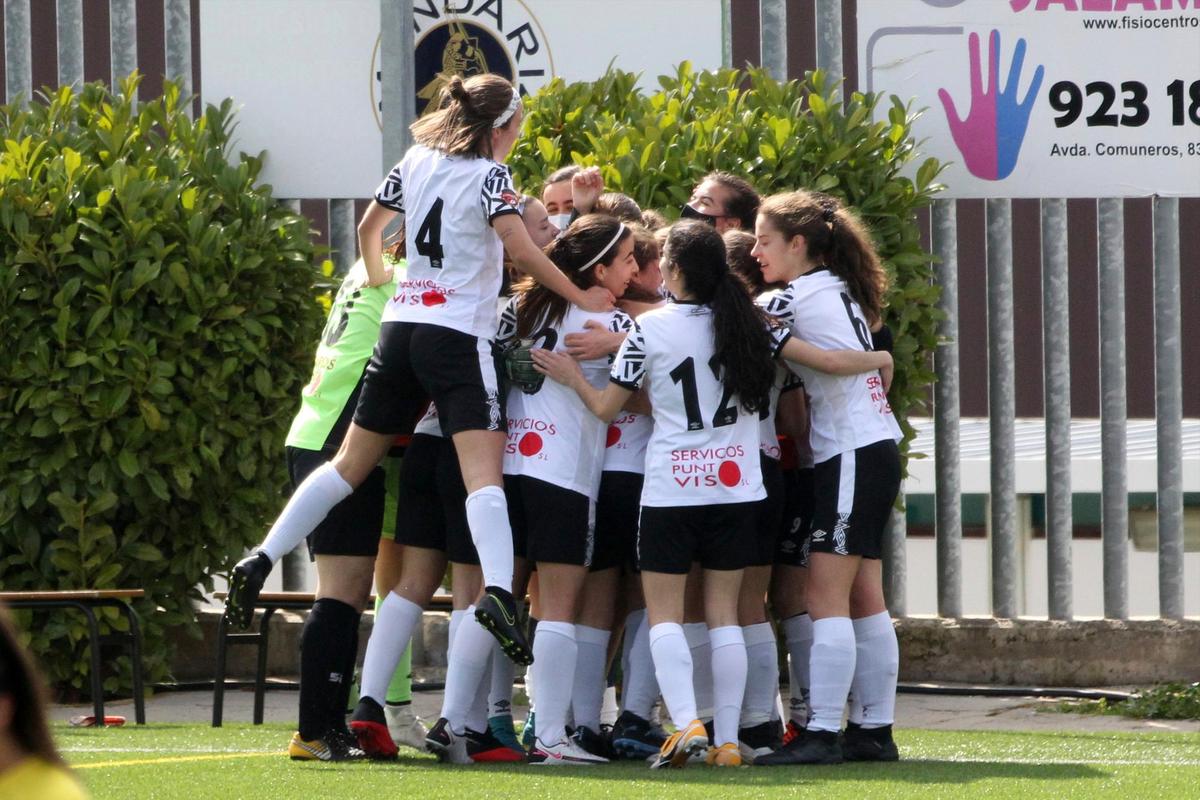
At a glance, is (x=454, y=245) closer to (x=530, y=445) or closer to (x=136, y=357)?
(x=530, y=445)

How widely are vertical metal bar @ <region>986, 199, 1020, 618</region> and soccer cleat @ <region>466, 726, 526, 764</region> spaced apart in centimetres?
340

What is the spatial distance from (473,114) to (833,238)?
1.10 metres

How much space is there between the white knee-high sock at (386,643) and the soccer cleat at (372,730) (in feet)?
0.10

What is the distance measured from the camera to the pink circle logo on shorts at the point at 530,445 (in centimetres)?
507

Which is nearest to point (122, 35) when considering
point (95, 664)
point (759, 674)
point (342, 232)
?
point (342, 232)

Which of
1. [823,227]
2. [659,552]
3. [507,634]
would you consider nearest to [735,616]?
[659,552]

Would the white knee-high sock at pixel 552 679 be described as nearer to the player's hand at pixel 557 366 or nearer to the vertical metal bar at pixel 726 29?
the player's hand at pixel 557 366

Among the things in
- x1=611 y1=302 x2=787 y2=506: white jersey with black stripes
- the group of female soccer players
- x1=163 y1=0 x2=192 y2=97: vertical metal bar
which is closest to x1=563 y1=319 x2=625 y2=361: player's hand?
the group of female soccer players

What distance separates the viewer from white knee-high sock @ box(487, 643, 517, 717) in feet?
17.4

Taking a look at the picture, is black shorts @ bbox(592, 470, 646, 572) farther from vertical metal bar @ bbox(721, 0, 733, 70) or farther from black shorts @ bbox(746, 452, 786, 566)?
vertical metal bar @ bbox(721, 0, 733, 70)

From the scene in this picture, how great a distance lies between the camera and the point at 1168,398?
7.85 m

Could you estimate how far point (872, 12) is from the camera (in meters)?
8.09

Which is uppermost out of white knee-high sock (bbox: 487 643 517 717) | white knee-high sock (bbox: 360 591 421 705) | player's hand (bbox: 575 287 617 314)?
player's hand (bbox: 575 287 617 314)

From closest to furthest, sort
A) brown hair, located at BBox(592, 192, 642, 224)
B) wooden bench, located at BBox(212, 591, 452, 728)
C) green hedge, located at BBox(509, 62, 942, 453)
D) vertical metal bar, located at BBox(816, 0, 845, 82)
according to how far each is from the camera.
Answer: brown hair, located at BBox(592, 192, 642, 224), wooden bench, located at BBox(212, 591, 452, 728), green hedge, located at BBox(509, 62, 942, 453), vertical metal bar, located at BBox(816, 0, 845, 82)
